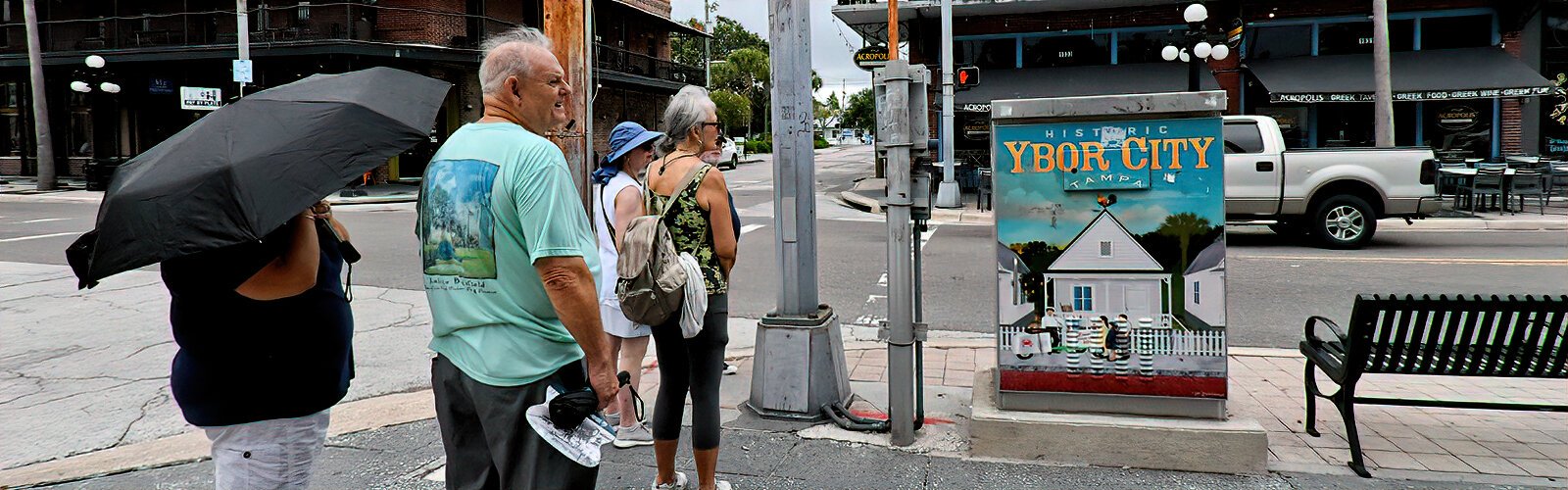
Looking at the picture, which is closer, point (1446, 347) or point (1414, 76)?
point (1446, 347)

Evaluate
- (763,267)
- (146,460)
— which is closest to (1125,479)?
(146,460)

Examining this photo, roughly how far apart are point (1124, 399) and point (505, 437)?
2.83 m

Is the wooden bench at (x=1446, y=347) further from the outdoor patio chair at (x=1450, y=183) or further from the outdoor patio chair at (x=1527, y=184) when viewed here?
the outdoor patio chair at (x=1527, y=184)

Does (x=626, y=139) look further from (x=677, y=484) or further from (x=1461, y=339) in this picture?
(x=1461, y=339)

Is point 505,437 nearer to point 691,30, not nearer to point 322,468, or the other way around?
point 322,468

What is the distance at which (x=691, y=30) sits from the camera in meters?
40.9

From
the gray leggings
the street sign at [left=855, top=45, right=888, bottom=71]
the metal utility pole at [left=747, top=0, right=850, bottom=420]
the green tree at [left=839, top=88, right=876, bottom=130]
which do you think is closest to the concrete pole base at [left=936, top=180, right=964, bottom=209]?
the street sign at [left=855, top=45, right=888, bottom=71]

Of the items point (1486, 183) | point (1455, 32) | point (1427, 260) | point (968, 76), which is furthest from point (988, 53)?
point (1427, 260)

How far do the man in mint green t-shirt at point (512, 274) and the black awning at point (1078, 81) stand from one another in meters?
20.4

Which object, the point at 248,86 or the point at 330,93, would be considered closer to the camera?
the point at 330,93

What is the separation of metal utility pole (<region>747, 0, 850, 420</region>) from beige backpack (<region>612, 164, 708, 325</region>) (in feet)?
4.18

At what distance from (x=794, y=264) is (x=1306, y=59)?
21411 mm

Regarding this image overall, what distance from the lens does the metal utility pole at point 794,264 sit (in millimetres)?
4852

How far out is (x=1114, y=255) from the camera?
4156 mm
